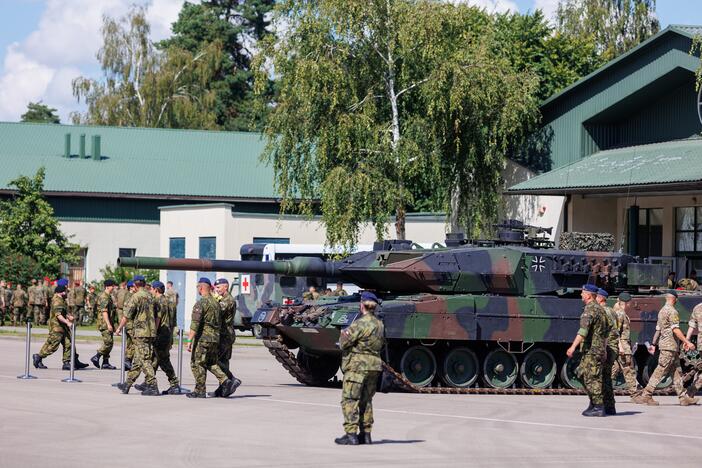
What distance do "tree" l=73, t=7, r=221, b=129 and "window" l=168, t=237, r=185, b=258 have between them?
2146 centimetres

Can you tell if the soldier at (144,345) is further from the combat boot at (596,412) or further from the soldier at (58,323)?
the combat boot at (596,412)

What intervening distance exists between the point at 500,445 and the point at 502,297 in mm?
8128

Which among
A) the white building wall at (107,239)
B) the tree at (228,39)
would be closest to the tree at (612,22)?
the tree at (228,39)

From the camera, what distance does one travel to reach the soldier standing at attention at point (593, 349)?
55.3ft

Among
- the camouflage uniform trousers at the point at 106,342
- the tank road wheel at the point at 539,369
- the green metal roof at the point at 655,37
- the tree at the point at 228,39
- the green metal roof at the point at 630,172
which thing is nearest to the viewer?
the tank road wheel at the point at 539,369

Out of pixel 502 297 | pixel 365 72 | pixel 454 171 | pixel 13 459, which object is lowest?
pixel 13 459

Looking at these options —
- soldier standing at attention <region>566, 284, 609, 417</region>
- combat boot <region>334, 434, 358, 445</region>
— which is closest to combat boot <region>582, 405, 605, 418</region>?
soldier standing at attention <region>566, 284, 609, 417</region>

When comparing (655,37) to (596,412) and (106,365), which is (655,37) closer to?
(106,365)

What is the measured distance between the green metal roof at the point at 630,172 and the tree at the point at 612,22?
30.2 m

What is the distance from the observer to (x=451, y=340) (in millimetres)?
21219

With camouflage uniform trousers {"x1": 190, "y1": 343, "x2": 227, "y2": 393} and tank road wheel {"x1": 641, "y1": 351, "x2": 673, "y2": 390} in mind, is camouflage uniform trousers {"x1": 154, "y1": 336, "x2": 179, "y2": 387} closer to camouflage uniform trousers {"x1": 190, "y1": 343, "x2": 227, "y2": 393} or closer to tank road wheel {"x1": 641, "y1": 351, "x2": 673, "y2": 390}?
camouflage uniform trousers {"x1": 190, "y1": 343, "x2": 227, "y2": 393}

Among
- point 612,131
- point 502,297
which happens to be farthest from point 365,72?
point 502,297

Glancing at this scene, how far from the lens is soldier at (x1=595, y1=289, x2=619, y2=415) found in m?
17.1

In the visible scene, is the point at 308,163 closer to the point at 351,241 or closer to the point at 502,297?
the point at 351,241
